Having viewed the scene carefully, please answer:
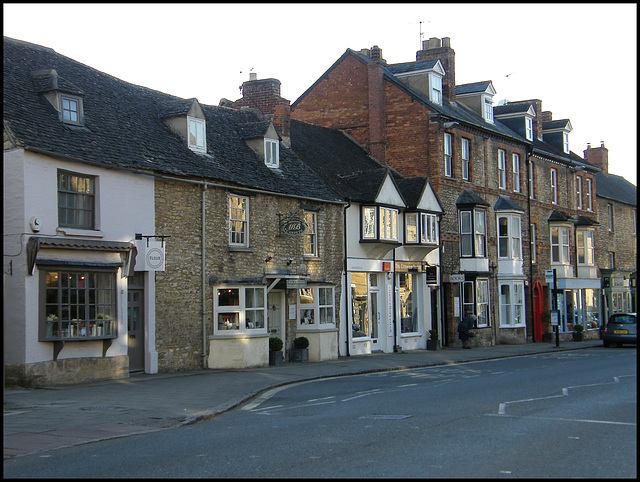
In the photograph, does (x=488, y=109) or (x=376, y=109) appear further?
(x=488, y=109)

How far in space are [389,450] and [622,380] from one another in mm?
10794

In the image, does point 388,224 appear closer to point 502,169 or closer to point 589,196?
point 502,169

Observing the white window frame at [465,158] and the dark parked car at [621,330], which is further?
the white window frame at [465,158]

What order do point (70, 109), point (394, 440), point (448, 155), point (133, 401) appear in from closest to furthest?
point (394, 440) → point (133, 401) → point (70, 109) → point (448, 155)

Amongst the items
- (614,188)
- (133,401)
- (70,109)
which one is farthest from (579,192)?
(133,401)

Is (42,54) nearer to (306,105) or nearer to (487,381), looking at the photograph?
(487,381)

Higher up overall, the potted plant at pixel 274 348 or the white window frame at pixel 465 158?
the white window frame at pixel 465 158

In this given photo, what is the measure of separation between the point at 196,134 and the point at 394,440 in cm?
1552

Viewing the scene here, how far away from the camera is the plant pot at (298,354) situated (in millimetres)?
25453

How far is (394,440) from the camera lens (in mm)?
10258

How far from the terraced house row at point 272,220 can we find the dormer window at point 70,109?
0.23ft

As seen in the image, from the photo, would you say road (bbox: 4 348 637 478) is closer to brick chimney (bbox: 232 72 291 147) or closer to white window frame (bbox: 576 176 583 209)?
brick chimney (bbox: 232 72 291 147)

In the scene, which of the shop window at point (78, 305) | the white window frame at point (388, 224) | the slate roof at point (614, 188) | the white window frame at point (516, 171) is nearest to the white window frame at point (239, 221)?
the shop window at point (78, 305)

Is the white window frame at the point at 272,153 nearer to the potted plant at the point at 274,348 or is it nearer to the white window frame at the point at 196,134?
the white window frame at the point at 196,134
